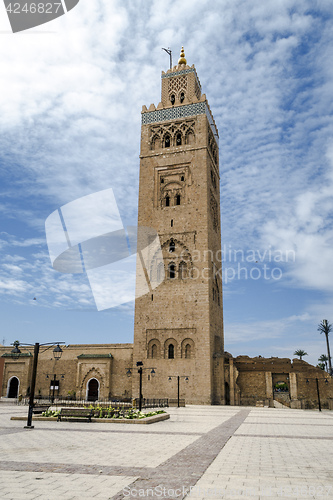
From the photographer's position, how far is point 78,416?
1561cm

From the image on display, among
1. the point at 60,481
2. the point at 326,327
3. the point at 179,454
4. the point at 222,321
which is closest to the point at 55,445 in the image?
the point at 179,454

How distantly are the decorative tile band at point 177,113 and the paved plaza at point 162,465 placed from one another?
3286cm

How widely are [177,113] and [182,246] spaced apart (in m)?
13.8

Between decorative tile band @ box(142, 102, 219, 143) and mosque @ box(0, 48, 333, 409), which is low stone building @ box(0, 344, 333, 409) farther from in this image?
decorative tile band @ box(142, 102, 219, 143)

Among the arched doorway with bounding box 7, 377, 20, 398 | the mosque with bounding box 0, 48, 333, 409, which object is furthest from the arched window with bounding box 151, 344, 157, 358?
the arched doorway with bounding box 7, 377, 20, 398

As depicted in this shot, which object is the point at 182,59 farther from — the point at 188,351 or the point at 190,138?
the point at 188,351

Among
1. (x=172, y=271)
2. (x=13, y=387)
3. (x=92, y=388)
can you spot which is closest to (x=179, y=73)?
(x=172, y=271)

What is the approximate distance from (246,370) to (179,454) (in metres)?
27.1

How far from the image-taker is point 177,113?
1588 inches

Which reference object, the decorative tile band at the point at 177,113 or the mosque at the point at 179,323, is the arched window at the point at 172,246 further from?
the decorative tile band at the point at 177,113

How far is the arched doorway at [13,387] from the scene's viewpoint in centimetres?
3822

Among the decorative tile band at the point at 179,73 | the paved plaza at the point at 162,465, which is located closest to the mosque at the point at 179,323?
the decorative tile band at the point at 179,73

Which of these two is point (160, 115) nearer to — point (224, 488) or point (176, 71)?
point (176, 71)

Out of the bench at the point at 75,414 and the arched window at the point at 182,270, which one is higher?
the arched window at the point at 182,270
